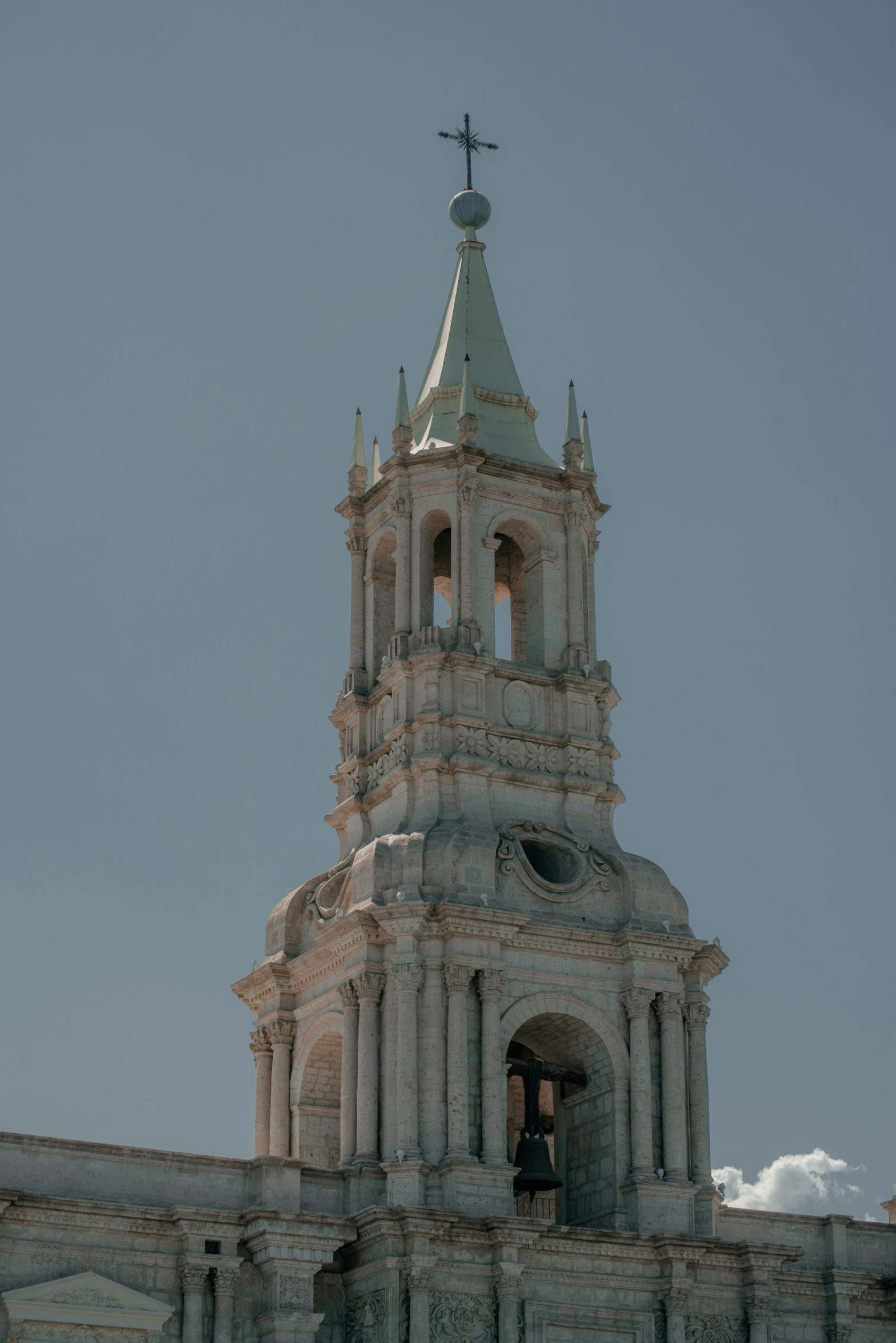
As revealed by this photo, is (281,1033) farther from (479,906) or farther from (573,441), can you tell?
(573,441)

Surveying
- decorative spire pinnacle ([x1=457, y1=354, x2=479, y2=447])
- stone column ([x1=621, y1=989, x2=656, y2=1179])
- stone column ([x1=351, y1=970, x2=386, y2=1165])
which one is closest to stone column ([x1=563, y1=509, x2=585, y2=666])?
decorative spire pinnacle ([x1=457, y1=354, x2=479, y2=447])

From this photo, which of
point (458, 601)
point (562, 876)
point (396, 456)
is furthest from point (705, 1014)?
point (396, 456)

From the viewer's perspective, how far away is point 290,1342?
4125 cm

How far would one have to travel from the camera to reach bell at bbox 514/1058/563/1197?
45.8 metres

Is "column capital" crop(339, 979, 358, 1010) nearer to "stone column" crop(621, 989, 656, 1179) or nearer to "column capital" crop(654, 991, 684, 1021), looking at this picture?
"stone column" crop(621, 989, 656, 1179)

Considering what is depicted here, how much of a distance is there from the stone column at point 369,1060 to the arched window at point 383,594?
934 centimetres

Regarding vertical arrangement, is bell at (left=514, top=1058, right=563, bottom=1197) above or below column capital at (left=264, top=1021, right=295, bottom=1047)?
below

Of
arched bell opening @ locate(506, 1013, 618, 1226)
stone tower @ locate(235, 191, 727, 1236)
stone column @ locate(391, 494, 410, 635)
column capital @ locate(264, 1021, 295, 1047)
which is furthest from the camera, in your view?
stone column @ locate(391, 494, 410, 635)

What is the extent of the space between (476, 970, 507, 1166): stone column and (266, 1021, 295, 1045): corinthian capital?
5913 millimetres

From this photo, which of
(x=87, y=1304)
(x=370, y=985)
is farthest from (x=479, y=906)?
(x=87, y=1304)

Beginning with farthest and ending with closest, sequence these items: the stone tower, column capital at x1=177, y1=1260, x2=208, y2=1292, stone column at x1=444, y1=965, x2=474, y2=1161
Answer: the stone tower → stone column at x1=444, y1=965, x2=474, y2=1161 → column capital at x1=177, y1=1260, x2=208, y2=1292

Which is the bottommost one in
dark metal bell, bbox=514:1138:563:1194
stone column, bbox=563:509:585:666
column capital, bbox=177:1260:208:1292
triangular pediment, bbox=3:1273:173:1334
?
triangular pediment, bbox=3:1273:173:1334

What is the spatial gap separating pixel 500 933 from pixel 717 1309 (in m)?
8.82

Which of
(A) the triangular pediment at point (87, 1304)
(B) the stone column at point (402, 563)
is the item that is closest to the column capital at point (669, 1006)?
(B) the stone column at point (402, 563)
